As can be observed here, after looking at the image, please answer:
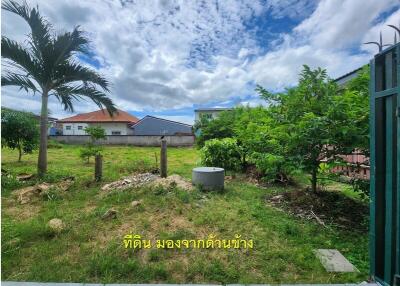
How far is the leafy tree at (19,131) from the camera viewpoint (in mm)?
9398

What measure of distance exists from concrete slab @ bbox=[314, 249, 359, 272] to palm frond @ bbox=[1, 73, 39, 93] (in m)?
7.79

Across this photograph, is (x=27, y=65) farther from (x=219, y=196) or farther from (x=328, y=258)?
(x=328, y=258)

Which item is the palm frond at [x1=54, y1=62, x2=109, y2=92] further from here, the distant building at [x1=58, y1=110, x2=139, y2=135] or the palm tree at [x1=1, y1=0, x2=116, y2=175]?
the distant building at [x1=58, y1=110, x2=139, y2=135]

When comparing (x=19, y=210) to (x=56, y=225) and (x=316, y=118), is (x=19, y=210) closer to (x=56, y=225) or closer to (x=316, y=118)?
(x=56, y=225)

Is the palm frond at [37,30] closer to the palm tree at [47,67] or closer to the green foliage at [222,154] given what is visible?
the palm tree at [47,67]

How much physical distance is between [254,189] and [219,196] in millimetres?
1291

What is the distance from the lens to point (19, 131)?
32.0ft

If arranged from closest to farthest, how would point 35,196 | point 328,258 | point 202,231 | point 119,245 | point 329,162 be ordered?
point 328,258 < point 119,245 < point 202,231 < point 329,162 < point 35,196

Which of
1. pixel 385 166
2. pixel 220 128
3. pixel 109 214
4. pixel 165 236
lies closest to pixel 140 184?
pixel 109 214

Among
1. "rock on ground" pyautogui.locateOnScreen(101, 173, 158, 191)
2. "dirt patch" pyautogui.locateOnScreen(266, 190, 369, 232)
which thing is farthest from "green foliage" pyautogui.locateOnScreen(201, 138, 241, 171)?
"dirt patch" pyautogui.locateOnScreen(266, 190, 369, 232)

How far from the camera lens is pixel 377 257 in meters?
2.09

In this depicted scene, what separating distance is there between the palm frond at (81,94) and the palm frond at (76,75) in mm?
177

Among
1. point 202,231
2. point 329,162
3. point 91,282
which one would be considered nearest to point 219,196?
point 202,231

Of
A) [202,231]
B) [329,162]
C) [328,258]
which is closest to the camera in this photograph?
[328,258]
